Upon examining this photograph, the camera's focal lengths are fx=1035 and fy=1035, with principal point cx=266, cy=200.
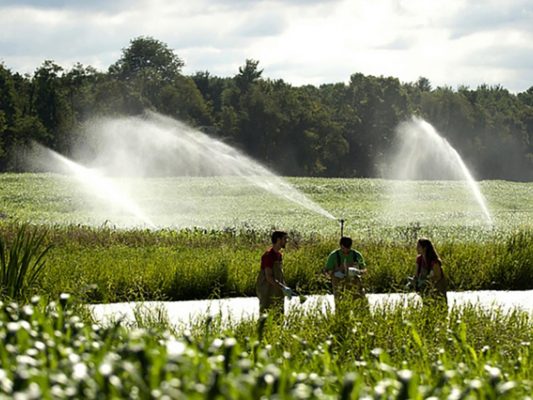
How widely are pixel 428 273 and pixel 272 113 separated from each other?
71155 millimetres

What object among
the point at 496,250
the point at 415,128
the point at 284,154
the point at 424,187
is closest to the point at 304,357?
the point at 496,250

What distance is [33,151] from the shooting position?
234 ft

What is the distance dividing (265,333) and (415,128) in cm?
10201

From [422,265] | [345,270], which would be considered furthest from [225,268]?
[422,265]

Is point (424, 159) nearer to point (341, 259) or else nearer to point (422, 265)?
point (422, 265)

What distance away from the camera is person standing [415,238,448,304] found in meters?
13.6

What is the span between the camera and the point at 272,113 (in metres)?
84.5

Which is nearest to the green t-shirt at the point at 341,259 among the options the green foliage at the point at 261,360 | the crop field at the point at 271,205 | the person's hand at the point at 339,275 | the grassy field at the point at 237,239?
the person's hand at the point at 339,275

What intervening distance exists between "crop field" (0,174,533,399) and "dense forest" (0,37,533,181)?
18606mm

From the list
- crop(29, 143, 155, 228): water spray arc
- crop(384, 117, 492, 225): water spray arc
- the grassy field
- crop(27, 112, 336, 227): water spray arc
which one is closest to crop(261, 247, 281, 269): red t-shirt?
the grassy field

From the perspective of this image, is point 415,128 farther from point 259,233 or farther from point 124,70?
point 259,233

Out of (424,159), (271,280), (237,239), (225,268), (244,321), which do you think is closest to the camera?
(244,321)

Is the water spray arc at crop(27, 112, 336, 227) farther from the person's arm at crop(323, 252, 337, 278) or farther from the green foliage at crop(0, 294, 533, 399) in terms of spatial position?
the green foliage at crop(0, 294, 533, 399)

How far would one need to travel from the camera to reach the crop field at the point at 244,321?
17.6 feet
